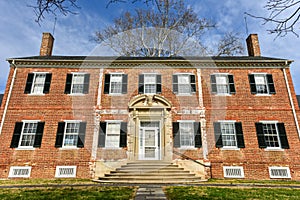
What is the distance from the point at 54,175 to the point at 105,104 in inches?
179

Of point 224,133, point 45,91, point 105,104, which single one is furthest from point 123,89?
point 224,133

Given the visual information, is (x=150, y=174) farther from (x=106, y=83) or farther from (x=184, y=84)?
(x=106, y=83)

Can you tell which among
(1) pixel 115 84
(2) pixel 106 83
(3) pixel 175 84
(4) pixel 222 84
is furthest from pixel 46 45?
(4) pixel 222 84

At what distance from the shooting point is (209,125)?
1147 centimetres

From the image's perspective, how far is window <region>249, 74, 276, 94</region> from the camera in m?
12.1

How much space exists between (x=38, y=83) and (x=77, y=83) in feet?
7.62

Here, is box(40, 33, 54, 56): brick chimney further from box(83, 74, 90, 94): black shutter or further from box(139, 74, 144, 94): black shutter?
box(139, 74, 144, 94): black shutter

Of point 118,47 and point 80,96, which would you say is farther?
point 118,47

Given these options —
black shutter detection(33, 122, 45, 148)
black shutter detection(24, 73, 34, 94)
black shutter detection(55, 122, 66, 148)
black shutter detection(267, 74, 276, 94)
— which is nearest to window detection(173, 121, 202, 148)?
black shutter detection(267, 74, 276, 94)

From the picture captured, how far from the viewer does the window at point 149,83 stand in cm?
1226

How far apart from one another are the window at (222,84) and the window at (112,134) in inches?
226

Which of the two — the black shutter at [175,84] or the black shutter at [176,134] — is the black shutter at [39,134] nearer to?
the black shutter at [176,134]

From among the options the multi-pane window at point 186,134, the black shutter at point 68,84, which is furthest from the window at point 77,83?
the multi-pane window at point 186,134

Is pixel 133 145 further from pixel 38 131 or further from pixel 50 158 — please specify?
pixel 38 131
